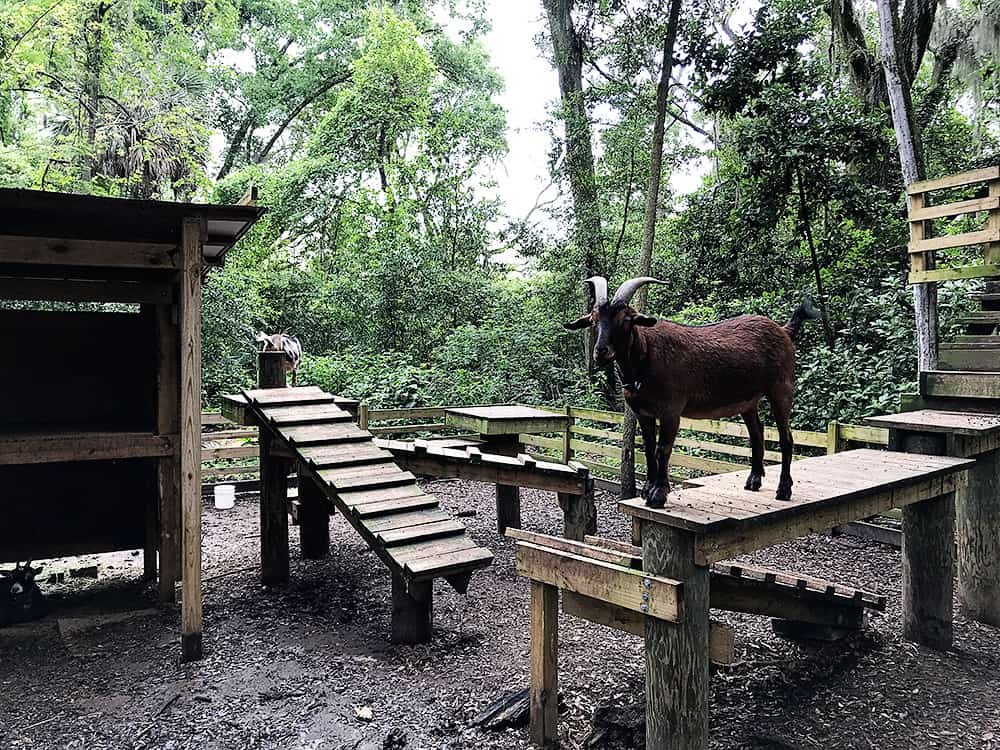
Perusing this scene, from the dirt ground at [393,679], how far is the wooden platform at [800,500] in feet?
3.85

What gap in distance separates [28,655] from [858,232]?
10343 millimetres

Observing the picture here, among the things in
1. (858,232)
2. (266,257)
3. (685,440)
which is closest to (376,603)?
(685,440)

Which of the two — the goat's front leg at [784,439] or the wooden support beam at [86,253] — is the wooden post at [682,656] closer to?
the goat's front leg at [784,439]

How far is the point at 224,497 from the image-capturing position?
8953 millimetres

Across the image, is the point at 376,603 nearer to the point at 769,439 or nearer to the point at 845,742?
the point at 845,742

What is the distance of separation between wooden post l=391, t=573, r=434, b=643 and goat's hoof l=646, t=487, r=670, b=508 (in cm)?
224

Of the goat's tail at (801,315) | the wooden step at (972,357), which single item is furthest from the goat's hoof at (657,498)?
the wooden step at (972,357)

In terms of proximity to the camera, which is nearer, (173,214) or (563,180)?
(173,214)

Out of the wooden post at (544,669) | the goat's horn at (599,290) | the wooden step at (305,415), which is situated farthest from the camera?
the wooden step at (305,415)

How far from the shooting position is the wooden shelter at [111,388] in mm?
4496

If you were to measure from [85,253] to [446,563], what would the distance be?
308 cm

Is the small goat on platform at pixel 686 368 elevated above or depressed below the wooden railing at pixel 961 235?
below

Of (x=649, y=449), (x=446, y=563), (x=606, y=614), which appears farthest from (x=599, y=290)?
(x=446, y=563)

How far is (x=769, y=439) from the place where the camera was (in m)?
7.54
